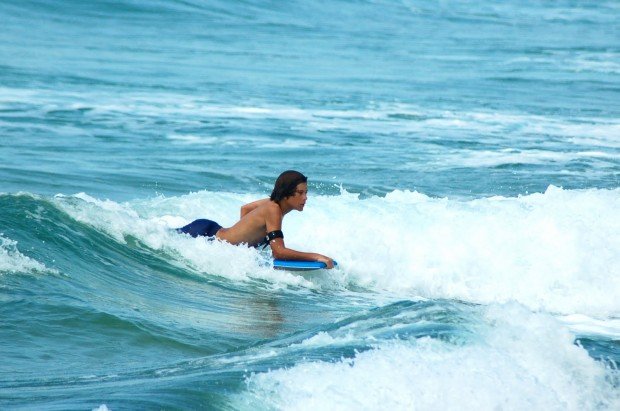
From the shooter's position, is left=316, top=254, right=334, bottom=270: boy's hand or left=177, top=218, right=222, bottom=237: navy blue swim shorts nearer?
left=316, top=254, right=334, bottom=270: boy's hand

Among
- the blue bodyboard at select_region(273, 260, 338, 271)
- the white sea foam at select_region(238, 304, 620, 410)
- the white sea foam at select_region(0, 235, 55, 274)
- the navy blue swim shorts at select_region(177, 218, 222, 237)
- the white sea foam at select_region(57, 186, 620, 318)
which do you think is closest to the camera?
the white sea foam at select_region(238, 304, 620, 410)

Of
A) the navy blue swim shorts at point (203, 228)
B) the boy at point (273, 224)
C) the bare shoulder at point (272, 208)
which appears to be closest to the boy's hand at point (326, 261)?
the boy at point (273, 224)

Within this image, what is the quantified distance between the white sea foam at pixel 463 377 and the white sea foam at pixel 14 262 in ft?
9.84

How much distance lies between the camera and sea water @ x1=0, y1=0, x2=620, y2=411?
6.11 meters

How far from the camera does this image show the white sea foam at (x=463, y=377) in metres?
5.61

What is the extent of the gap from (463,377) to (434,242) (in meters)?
5.39

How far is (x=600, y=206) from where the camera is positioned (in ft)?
39.9

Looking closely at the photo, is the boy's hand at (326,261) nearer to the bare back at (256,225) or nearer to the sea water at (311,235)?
the sea water at (311,235)

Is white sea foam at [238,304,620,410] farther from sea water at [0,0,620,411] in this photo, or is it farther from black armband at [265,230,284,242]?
black armband at [265,230,284,242]

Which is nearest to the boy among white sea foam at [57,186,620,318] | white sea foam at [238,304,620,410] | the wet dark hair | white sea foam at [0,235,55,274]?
the wet dark hair

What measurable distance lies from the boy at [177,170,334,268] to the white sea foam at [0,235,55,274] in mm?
1682

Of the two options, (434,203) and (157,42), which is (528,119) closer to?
(434,203)

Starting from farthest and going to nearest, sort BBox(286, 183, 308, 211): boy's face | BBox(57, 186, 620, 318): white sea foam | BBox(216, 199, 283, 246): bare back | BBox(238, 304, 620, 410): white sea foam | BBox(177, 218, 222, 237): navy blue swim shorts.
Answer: BBox(57, 186, 620, 318): white sea foam → BBox(177, 218, 222, 237): navy blue swim shorts → BBox(216, 199, 283, 246): bare back → BBox(286, 183, 308, 211): boy's face → BBox(238, 304, 620, 410): white sea foam

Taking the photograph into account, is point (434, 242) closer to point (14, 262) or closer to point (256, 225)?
point (256, 225)
